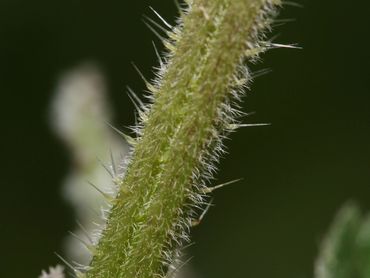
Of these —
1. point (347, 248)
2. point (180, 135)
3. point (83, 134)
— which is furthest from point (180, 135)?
point (83, 134)

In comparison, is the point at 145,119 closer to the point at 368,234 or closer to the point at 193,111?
the point at 193,111

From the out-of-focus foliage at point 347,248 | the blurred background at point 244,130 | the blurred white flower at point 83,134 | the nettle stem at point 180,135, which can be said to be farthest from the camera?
the blurred background at point 244,130

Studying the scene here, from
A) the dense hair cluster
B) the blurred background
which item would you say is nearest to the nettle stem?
the dense hair cluster

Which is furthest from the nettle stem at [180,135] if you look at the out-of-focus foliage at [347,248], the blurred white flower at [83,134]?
the blurred white flower at [83,134]

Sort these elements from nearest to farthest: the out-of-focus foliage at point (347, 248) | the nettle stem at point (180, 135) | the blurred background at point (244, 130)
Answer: the nettle stem at point (180, 135) < the out-of-focus foliage at point (347, 248) < the blurred background at point (244, 130)

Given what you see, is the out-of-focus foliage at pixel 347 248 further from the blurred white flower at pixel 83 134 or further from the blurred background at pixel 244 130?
the blurred background at pixel 244 130

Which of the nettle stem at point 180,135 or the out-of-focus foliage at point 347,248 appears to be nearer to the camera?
the nettle stem at point 180,135
